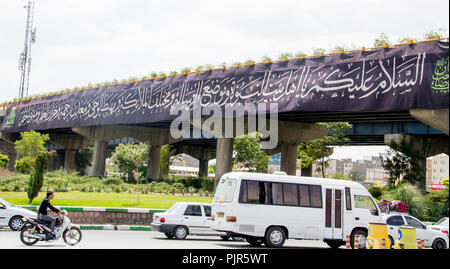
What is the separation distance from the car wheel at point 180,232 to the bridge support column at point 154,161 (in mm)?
40040

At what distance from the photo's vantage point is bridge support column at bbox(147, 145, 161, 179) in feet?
195

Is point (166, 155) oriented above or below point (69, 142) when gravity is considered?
below

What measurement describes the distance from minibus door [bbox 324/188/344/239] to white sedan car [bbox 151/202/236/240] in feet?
15.0

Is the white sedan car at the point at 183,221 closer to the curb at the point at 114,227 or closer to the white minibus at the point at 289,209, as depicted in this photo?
the white minibus at the point at 289,209

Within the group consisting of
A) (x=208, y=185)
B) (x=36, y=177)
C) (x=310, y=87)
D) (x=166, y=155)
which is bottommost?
(x=36, y=177)

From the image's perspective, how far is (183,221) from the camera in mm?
19344

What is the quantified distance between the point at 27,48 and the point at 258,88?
5092 cm

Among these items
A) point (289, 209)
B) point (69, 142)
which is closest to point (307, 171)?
point (69, 142)

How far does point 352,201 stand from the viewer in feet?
58.9

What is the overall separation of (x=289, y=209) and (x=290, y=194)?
21.0 inches

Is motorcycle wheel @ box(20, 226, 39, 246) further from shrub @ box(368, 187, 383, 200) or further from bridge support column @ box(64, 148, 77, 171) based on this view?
bridge support column @ box(64, 148, 77, 171)

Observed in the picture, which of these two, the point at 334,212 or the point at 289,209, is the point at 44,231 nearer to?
the point at 289,209

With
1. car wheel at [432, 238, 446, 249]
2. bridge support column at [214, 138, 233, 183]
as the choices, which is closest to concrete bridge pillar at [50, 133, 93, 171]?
bridge support column at [214, 138, 233, 183]

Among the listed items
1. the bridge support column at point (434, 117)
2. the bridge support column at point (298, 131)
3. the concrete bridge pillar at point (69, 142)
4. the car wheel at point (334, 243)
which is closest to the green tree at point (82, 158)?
the concrete bridge pillar at point (69, 142)
